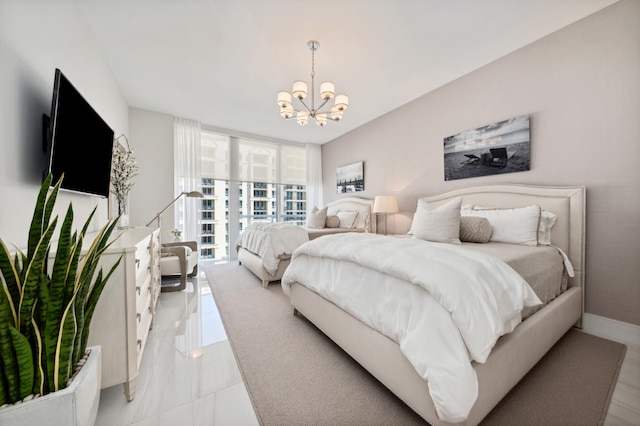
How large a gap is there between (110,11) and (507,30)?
346 cm

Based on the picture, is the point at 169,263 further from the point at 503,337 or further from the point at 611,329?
the point at 611,329

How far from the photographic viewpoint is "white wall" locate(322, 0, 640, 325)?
1904 millimetres

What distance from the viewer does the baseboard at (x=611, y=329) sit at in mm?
1873

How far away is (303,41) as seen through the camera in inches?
91.5

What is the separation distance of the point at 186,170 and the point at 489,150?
4.59 m

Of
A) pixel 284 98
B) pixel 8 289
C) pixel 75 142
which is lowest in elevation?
pixel 8 289

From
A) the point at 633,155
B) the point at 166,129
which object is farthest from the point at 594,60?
the point at 166,129

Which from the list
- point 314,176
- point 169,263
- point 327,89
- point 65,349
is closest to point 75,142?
point 65,349

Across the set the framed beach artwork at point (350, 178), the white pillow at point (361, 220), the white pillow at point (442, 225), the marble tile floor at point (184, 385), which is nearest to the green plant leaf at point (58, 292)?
the marble tile floor at point (184, 385)

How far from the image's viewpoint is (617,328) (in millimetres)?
1947

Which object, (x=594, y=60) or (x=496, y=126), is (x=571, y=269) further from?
(x=594, y=60)

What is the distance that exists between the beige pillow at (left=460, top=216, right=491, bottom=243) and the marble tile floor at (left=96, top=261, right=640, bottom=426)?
1145 mm

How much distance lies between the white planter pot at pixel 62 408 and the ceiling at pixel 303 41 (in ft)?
8.23

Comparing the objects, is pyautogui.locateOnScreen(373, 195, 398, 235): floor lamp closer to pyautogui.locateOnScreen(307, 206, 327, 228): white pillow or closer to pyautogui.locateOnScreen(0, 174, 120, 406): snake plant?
pyautogui.locateOnScreen(307, 206, 327, 228): white pillow
